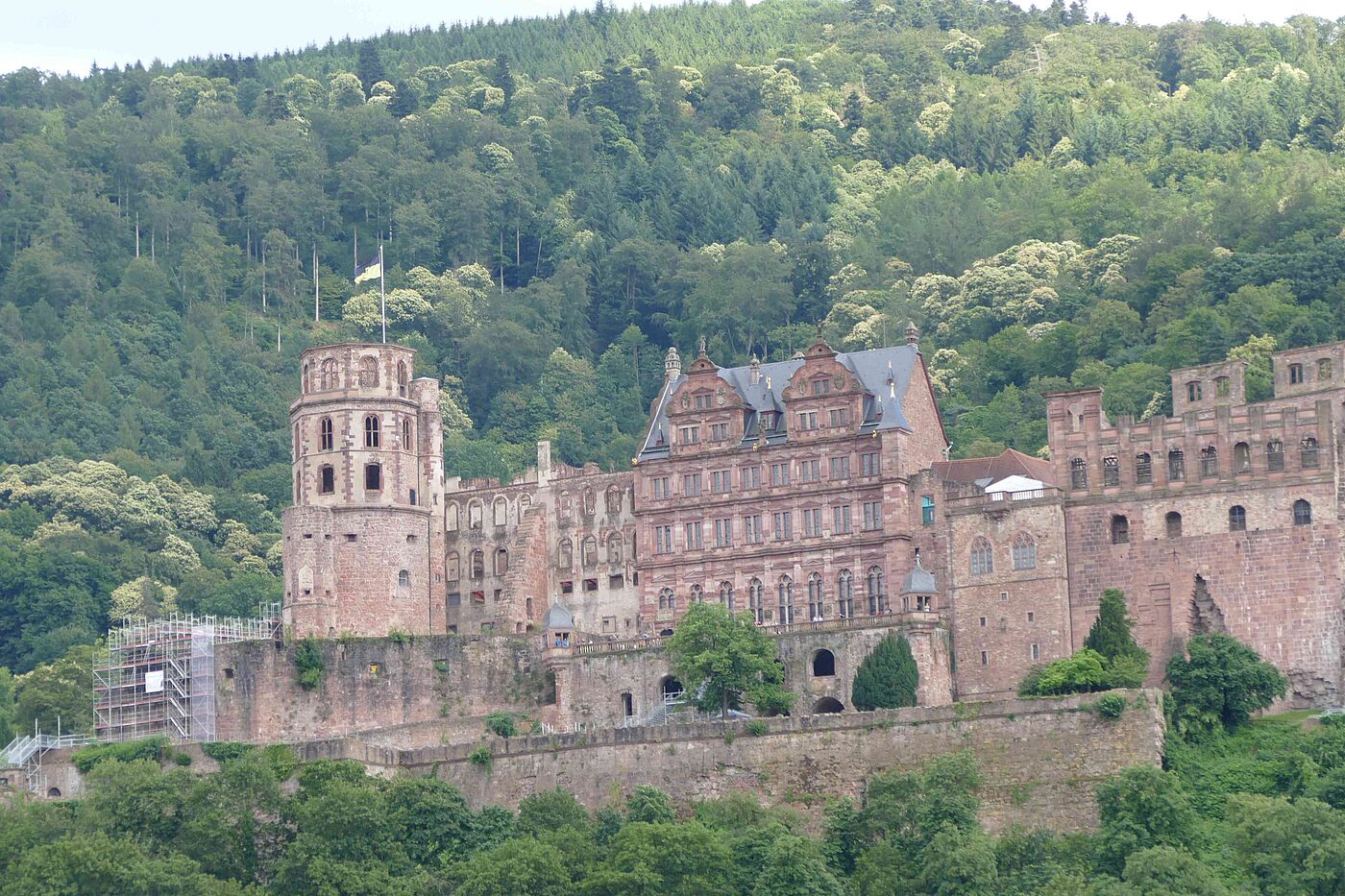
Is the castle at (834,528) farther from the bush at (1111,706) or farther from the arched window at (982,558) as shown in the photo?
the bush at (1111,706)

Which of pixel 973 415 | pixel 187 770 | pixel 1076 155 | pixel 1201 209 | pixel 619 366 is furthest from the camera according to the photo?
pixel 1076 155

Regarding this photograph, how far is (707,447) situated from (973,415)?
81.6 ft

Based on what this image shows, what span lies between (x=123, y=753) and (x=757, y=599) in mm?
22885

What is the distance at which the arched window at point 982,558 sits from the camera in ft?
335

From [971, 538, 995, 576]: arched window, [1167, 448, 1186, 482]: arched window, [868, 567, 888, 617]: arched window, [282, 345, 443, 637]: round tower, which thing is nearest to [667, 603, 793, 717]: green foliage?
[868, 567, 888, 617]: arched window

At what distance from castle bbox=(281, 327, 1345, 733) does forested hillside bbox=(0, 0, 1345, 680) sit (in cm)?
1823

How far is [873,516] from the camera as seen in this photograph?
106 meters

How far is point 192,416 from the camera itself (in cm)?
16062

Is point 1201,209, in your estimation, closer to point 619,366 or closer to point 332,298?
point 619,366

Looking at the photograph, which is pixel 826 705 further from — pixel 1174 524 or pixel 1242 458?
pixel 1242 458

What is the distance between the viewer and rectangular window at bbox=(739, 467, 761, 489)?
108m

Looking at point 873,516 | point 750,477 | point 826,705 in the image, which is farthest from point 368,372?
point 826,705

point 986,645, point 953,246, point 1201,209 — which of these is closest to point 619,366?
point 953,246

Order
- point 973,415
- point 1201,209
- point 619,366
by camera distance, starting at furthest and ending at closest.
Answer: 1. point 619,366
2. point 1201,209
3. point 973,415
